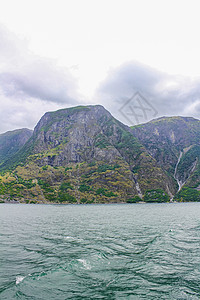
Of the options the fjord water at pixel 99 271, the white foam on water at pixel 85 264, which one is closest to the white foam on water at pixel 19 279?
the fjord water at pixel 99 271

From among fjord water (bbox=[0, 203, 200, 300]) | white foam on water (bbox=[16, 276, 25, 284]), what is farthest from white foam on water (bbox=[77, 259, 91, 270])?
white foam on water (bbox=[16, 276, 25, 284])

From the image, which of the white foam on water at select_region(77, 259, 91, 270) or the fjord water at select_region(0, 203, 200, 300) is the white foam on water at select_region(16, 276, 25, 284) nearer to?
the fjord water at select_region(0, 203, 200, 300)

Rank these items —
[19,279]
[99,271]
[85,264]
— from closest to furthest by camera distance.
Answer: [19,279] → [99,271] → [85,264]

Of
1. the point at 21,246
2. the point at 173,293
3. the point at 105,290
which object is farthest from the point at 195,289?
the point at 21,246

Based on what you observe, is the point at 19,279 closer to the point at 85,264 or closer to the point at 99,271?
the point at 85,264

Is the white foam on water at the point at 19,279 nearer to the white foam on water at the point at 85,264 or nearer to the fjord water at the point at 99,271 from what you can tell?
the fjord water at the point at 99,271

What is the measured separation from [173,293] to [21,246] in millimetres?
26056

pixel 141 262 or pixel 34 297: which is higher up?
pixel 34 297

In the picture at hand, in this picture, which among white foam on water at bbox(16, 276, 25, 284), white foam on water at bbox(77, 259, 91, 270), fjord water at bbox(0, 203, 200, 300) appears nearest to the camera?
fjord water at bbox(0, 203, 200, 300)

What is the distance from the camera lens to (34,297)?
1580cm

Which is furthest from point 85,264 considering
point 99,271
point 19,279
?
point 19,279

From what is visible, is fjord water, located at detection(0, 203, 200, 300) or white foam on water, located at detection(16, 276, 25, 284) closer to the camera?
fjord water, located at detection(0, 203, 200, 300)

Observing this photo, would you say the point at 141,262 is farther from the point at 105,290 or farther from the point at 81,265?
the point at 105,290

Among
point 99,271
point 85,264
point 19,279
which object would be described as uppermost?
point 19,279
